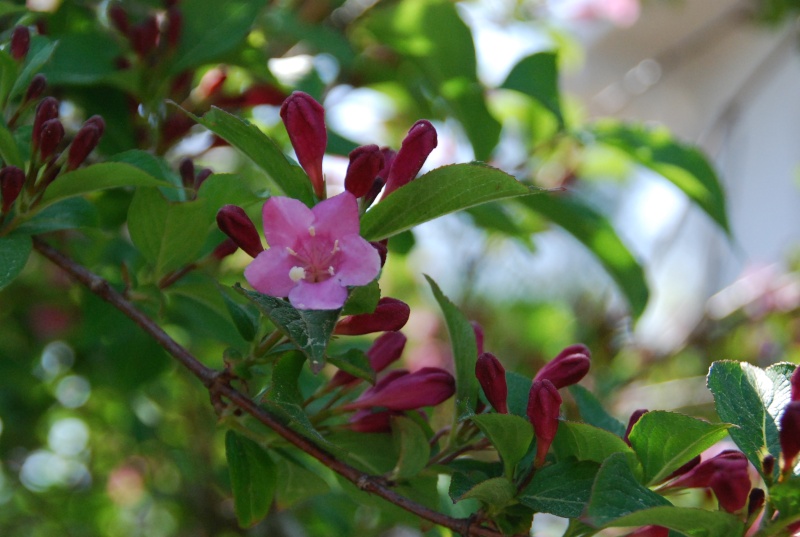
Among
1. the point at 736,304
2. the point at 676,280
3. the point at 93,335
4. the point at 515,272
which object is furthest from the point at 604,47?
the point at 93,335

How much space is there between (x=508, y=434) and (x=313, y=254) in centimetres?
17

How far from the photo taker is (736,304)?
1972mm

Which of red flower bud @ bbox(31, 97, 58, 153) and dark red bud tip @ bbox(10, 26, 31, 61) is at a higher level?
dark red bud tip @ bbox(10, 26, 31, 61)

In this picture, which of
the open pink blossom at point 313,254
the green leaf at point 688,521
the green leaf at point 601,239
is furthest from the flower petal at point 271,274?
the green leaf at point 601,239

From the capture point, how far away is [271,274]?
0.51 m

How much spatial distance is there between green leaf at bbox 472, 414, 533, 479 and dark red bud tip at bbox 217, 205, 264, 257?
19 centimetres

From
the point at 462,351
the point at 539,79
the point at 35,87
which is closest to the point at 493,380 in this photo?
the point at 462,351

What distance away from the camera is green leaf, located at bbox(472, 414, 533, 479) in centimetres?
52

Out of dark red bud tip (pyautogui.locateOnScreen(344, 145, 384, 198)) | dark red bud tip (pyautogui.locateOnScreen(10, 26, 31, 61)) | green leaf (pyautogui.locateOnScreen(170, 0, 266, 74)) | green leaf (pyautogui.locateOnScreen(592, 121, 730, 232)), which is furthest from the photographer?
green leaf (pyautogui.locateOnScreen(592, 121, 730, 232))

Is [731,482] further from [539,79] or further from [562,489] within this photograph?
[539,79]

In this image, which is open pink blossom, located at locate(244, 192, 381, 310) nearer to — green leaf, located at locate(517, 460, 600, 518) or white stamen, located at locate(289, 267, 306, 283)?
white stamen, located at locate(289, 267, 306, 283)

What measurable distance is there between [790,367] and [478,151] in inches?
21.2

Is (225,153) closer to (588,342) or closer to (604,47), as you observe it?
(588,342)

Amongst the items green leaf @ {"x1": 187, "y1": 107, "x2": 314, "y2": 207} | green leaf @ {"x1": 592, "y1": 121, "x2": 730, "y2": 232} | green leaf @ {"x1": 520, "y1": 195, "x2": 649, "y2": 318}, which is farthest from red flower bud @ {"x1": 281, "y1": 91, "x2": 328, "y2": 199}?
green leaf @ {"x1": 592, "y1": 121, "x2": 730, "y2": 232}
